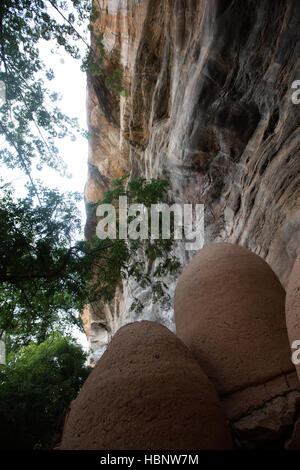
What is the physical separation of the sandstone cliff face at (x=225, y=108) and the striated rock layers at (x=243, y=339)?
177cm

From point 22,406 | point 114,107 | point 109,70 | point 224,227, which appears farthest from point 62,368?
point 109,70

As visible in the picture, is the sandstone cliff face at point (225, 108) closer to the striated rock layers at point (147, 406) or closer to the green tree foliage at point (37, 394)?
the striated rock layers at point (147, 406)

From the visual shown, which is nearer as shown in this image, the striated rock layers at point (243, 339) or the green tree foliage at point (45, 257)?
the striated rock layers at point (243, 339)

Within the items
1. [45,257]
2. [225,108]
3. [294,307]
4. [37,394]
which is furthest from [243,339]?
[37,394]

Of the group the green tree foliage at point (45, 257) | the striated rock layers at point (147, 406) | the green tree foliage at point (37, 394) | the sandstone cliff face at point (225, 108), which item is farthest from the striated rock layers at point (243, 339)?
the green tree foliage at point (37, 394)

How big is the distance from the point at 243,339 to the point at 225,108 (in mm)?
5788

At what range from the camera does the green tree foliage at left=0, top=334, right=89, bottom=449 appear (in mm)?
9255

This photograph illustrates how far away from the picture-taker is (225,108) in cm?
683

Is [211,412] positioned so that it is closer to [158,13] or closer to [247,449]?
[247,449]

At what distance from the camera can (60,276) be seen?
A: 6895mm

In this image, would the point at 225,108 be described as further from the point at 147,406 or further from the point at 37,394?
the point at 37,394

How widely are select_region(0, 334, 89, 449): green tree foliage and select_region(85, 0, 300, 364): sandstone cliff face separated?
5090mm

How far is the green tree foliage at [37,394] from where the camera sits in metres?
9.26

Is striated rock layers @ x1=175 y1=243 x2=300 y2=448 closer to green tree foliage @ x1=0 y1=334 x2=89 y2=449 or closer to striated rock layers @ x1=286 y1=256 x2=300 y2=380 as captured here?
striated rock layers @ x1=286 y1=256 x2=300 y2=380
